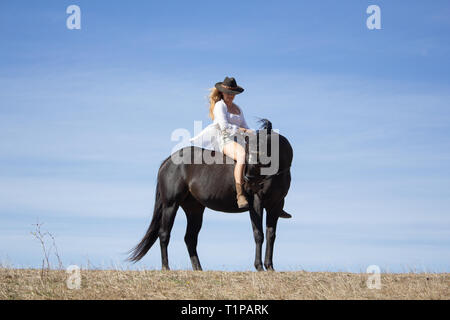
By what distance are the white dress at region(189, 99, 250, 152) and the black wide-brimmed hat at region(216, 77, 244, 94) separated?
310mm

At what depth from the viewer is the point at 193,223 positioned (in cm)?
1248

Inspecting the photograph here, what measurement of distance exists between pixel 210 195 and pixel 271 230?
1.58 metres

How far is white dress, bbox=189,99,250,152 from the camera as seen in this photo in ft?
36.1

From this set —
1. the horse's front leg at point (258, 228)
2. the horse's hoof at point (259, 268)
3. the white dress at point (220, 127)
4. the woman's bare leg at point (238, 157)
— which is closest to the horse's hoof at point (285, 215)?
the horse's front leg at point (258, 228)

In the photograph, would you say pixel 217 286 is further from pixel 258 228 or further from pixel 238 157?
pixel 238 157

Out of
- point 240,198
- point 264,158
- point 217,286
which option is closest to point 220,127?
point 264,158

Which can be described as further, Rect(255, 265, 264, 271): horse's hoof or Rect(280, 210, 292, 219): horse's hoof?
Rect(280, 210, 292, 219): horse's hoof

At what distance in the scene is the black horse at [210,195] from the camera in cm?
1090

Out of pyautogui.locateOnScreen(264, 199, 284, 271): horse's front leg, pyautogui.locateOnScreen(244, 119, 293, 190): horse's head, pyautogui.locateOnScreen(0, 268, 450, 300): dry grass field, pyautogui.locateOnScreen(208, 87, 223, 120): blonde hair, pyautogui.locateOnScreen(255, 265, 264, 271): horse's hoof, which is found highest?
pyautogui.locateOnScreen(208, 87, 223, 120): blonde hair

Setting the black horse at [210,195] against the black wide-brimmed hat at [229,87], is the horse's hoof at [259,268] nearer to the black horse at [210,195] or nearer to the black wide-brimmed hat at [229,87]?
the black horse at [210,195]

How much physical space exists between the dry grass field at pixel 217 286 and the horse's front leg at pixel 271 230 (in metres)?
0.59

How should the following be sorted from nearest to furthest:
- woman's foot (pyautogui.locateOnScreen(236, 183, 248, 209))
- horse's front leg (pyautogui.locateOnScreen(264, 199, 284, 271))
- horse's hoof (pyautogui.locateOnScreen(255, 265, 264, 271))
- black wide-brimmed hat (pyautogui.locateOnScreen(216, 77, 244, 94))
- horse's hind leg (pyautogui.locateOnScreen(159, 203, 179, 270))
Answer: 1. horse's hoof (pyautogui.locateOnScreen(255, 265, 264, 271))
2. horse's front leg (pyautogui.locateOnScreen(264, 199, 284, 271))
3. woman's foot (pyautogui.locateOnScreen(236, 183, 248, 209))
4. black wide-brimmed hat (pyautogui.locateOnScreen(216, 77, 244, 94))
5. horse's hind leg (pyautogui.locateOnScreen(159, 203, 179, 270))

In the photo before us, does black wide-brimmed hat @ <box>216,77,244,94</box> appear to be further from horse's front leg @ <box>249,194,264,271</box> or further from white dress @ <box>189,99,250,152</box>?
horse's front leg @ <box>249,194,264,271</box>

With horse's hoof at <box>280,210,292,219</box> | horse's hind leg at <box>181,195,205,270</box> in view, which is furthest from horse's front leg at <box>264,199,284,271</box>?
horse's hind leg at <box>181,195,205,270</box>
